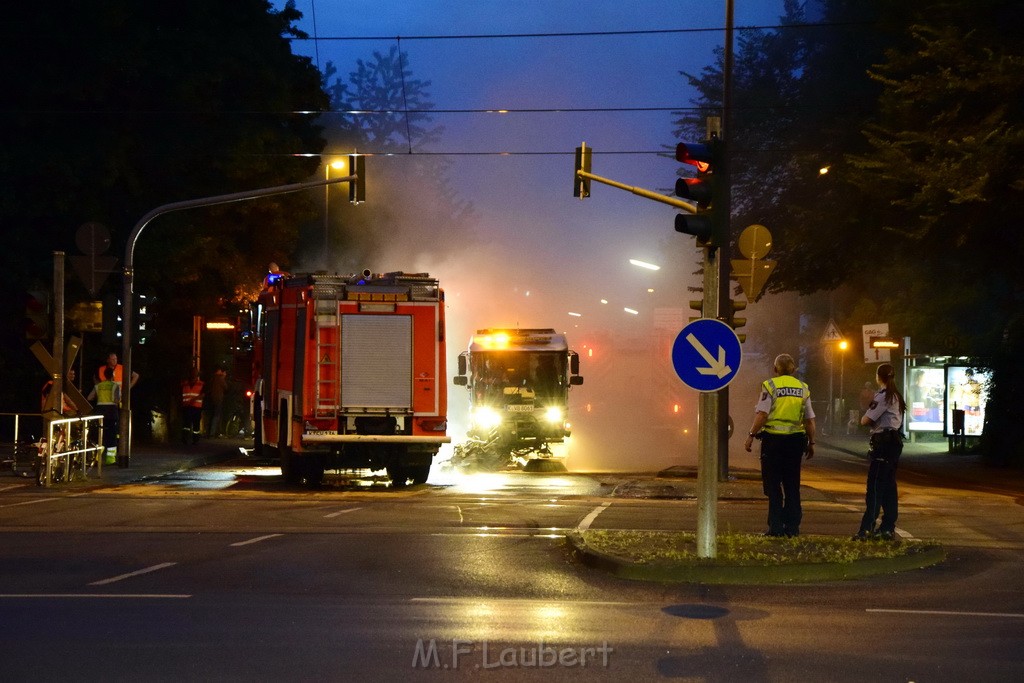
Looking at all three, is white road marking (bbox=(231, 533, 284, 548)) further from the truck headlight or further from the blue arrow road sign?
the truck headlight

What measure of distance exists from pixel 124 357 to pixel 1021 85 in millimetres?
16904

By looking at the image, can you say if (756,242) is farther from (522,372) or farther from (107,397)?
(522,372)

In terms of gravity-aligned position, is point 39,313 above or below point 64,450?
above

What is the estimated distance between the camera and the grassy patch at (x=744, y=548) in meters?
12.1

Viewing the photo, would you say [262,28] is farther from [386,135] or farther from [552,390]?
[386,135]

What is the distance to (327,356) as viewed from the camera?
21.9 metres

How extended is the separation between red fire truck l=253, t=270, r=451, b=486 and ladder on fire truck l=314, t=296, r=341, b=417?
2 centimetres

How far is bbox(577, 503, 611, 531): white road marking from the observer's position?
1595 centimetres

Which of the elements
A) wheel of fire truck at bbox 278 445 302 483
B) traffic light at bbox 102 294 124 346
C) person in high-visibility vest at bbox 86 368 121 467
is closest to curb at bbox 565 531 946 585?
wheel of fire truck at bbox 278 445 302 483

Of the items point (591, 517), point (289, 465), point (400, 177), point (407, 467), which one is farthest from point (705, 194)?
point (400, 177)

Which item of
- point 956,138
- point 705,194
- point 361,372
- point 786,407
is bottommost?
point 786,407

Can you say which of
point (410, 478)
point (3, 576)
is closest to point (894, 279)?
point (410, 478)

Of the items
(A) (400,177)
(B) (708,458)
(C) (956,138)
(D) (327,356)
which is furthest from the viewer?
(A) (400,177)

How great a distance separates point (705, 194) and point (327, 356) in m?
10.6
